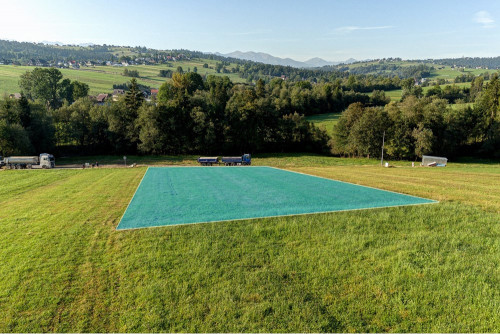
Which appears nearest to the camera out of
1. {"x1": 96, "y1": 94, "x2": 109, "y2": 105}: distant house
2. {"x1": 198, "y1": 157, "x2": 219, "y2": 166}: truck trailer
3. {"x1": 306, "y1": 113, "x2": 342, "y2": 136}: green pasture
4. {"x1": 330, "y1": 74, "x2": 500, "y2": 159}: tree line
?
{"x1": 198, "y1": 157, "x2": 219, "y2": 166}: truck trailer

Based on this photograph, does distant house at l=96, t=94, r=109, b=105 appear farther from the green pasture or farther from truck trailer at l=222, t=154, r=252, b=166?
the green pasture

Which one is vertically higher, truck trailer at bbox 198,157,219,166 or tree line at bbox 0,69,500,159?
tree line at bbox 0,69,500,159

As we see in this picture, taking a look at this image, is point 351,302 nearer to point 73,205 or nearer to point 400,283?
point 400,283

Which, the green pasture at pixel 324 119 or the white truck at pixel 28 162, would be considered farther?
the green pasture at pixel 324 119

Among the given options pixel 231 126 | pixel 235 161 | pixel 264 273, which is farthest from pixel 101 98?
pixel 264 273

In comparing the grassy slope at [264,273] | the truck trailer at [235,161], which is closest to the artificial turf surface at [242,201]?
the grassy slope at [264,273]

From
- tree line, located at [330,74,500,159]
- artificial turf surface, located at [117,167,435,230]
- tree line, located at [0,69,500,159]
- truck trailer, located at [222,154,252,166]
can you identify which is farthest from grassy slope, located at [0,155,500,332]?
tree line, located at [330,74,500,159]

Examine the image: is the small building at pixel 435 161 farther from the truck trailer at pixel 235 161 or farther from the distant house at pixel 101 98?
the distant house at pixel 101 98

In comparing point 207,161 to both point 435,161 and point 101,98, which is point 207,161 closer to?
point 435,161
